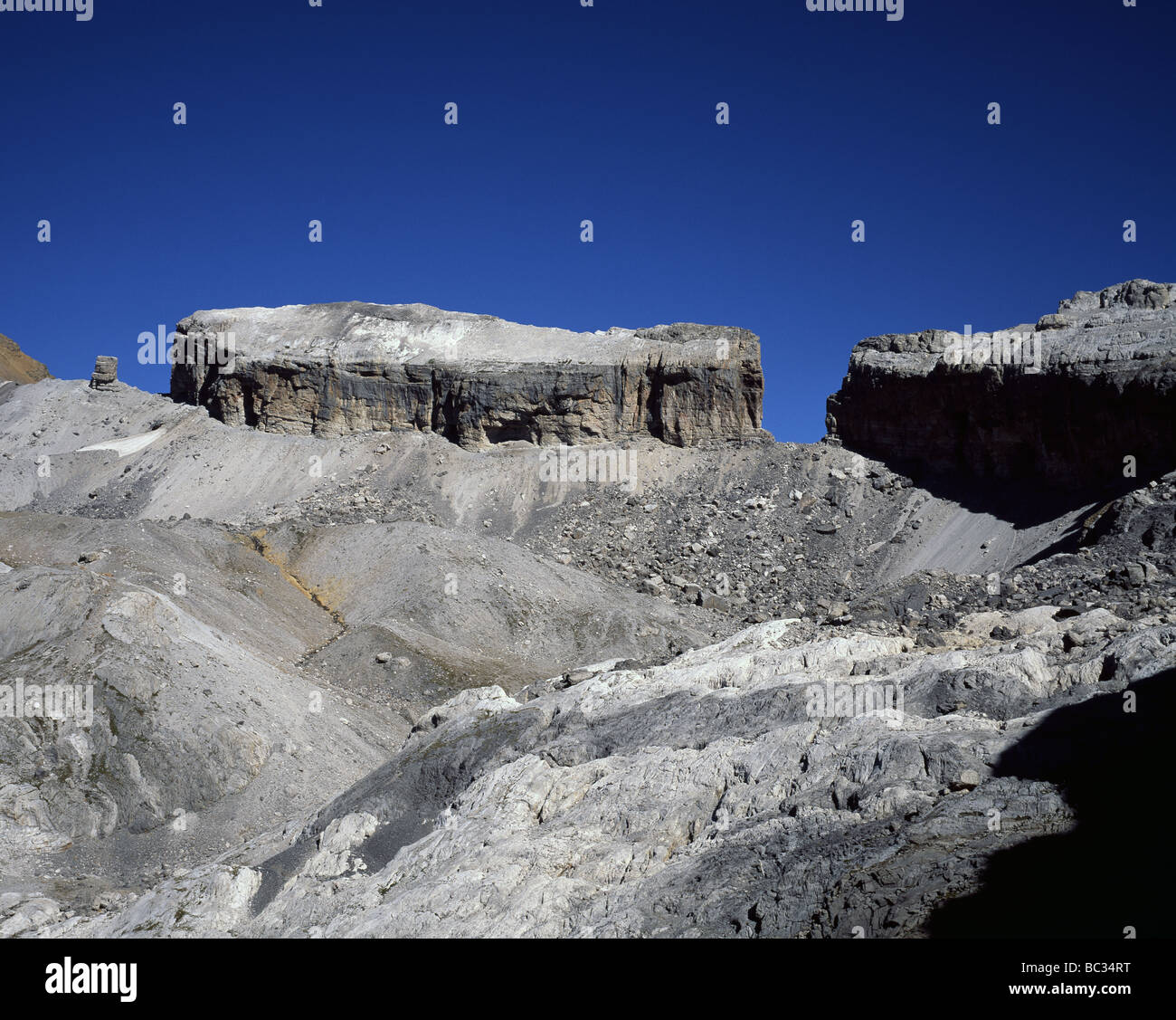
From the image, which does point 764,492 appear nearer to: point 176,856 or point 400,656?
point 400,656

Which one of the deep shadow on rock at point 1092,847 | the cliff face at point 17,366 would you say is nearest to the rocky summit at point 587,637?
the deep shadow on rock at point 1092,847

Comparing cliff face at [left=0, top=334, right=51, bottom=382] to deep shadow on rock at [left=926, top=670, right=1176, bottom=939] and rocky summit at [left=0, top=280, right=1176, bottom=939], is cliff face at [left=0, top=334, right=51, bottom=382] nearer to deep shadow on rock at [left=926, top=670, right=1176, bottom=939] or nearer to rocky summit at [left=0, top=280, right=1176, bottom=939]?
rocky summit at [left=0, top=280, right=1176, bottom=939]

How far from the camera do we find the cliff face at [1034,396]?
131 ft

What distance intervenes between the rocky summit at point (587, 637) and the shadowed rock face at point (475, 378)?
9.7 inches

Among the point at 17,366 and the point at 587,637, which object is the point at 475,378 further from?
the point at 17,366

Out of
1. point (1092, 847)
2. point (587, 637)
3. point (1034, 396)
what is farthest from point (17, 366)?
point (1092, 847)

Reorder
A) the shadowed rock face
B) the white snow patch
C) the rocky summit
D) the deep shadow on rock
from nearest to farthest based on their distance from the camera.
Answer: the deep shadow on rock
the rocky summit
the shadowed rock face
the white snow patch

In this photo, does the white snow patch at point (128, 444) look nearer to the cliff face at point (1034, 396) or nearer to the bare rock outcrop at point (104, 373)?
the bare rock outcrop at point (104, 373)

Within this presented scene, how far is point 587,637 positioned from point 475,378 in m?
27.9

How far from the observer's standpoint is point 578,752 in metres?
14.7

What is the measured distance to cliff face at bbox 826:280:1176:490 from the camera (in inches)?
1567

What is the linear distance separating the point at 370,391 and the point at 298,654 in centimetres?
3258

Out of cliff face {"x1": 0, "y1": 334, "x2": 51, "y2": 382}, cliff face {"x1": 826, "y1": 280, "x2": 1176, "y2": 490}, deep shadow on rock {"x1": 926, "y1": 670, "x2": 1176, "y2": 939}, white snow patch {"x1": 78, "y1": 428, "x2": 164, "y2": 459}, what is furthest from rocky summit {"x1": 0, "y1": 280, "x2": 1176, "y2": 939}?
cliff face {"x1": 0, "y1": 334, "x2": 51, "y2": 382}

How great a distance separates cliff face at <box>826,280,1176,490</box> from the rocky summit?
0.19 m
